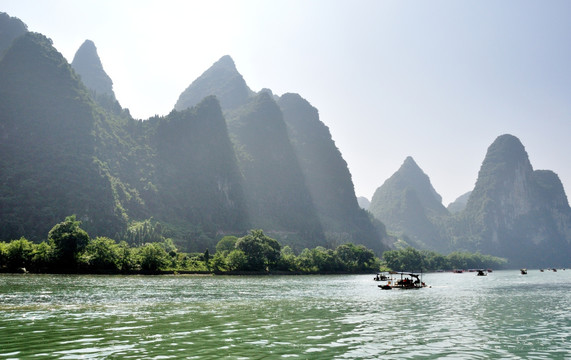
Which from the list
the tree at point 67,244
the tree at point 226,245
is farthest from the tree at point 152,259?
the tree at point 226,245

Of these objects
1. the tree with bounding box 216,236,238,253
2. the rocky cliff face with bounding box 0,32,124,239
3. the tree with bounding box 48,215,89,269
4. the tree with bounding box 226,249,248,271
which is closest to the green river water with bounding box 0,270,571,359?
the tree with bounding box 48,215,89,269

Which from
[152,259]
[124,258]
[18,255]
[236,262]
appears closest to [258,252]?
[236,262]

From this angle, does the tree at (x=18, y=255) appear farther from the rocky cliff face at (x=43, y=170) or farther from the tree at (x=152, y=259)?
the rocky cliff face at (x=43, y=170)

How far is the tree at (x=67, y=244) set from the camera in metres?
95.8

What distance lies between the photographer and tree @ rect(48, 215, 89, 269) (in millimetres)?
95750

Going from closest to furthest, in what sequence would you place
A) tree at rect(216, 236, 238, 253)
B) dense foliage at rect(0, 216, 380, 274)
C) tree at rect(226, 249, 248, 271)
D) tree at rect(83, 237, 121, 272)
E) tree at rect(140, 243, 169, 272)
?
dense foliage at rect(0, 216, 380, 274), tree at rect(83, 237, 121, 272), tree at rect(140, 243, 169, 272), tree at rect(226, 249, 248, 271), tree at rect(216, 236, 238, 253)

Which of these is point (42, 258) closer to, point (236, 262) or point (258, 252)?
point (236, 262)

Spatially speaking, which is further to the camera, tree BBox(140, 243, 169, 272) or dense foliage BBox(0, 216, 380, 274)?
tree BBox(140, 243, 169, 272)

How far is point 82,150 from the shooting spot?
189m

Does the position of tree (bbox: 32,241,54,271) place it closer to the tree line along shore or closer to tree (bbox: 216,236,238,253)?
the tree line along shore

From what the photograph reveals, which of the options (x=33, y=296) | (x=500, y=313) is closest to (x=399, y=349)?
(x=500, y=313)

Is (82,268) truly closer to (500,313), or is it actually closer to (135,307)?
(135,307)

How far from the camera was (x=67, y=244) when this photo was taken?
9675cm

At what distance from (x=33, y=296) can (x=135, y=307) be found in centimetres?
1477
